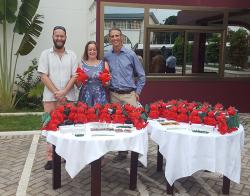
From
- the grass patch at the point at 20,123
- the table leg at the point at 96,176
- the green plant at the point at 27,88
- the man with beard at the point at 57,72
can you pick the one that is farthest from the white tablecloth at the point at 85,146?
the green plant at the point at 27,88

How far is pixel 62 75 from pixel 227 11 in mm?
6640

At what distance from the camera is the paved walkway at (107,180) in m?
4.96

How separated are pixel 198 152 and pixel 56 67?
8.03 feet

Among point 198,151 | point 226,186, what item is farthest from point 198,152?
point 226,186

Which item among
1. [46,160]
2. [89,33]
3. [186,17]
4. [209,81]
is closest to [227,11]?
[186,17]

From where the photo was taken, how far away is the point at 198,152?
4.46 m

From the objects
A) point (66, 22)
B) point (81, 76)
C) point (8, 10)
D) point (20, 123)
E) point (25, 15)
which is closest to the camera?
point (81, 76)

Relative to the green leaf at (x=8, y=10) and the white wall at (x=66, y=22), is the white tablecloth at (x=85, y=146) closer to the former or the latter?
the green leaf at (x=8, y=10)

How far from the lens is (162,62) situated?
10445 millimetres

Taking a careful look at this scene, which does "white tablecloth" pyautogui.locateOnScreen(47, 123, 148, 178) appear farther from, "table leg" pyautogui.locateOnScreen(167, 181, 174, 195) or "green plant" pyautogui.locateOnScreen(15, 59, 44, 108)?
"green plant" pyautogui.locateOnScreen(15, 59, 44, 108)

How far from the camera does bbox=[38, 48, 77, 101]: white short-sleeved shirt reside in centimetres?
537

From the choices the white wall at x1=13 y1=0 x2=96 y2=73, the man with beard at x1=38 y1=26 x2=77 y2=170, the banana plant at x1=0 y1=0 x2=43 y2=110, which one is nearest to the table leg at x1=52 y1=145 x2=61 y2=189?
the man with beard at x1=38 y1=26 x2=77 y2=170

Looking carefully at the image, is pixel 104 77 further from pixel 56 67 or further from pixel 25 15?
pixel 25 15

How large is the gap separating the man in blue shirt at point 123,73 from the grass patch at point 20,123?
3339 mm
